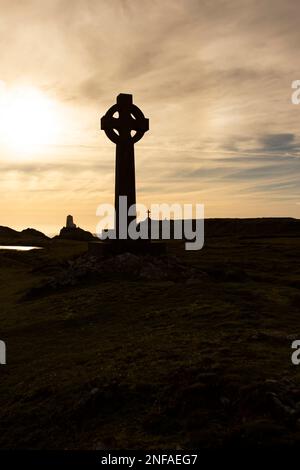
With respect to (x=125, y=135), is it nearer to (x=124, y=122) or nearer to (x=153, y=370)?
(x=124, y=122)

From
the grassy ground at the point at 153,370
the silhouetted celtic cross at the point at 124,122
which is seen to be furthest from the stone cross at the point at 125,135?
the grassy ground at the point at 153,370

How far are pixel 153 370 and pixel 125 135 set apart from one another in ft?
68.2

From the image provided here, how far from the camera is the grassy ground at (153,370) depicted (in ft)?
27.3

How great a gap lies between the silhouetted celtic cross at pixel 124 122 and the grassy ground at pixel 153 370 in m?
11.8

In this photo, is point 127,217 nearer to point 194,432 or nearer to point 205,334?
point 205,334

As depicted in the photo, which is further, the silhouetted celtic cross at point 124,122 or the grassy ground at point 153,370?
the silhouetted celtic cross at point 124,122

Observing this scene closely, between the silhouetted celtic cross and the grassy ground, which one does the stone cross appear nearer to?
the silhouetted celtic cross

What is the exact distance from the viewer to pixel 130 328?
16.3 metres

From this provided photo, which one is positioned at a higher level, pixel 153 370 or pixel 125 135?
pixel 125 135

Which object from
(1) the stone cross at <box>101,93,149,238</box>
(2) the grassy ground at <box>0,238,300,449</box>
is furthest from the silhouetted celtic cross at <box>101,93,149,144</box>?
(2) the grassy ground at <box>0,238,300,449</box>

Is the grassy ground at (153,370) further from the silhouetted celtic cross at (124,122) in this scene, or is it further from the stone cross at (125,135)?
the silhouetted celtic cross at (124,122)

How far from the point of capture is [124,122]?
96.6 ft

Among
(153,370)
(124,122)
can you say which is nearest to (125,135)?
(124,122)

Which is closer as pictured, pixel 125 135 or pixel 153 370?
pixel 153 370
